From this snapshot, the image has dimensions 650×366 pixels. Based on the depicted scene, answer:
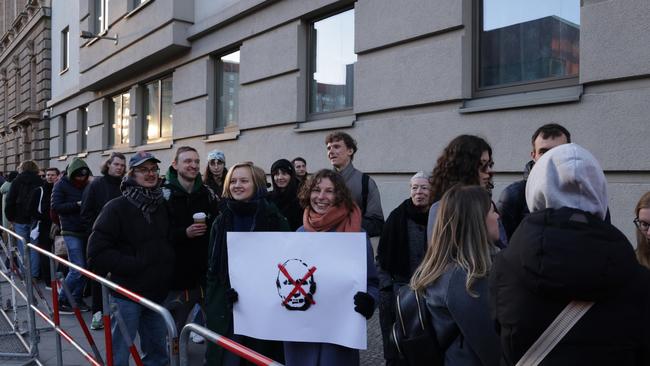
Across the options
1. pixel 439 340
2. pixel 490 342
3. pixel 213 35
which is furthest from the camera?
pixel 213 35

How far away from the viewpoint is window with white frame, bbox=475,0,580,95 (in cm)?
492

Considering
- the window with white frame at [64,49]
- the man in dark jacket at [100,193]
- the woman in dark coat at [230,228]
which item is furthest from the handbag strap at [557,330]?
the window with white frame at [64,49]

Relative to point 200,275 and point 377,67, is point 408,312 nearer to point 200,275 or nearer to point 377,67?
point 200,275

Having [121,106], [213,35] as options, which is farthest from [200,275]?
[121,106]

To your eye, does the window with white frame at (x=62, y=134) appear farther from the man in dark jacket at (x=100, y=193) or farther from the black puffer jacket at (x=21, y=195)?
the man in dark jacket at (x=100, y=193)

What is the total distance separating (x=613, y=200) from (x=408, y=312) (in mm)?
3061

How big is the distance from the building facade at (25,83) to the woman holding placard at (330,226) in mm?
20076

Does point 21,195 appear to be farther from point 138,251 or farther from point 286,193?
point 138,251

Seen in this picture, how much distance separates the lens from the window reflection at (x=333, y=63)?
23.7 feet

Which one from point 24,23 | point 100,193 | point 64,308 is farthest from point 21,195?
point 24,23

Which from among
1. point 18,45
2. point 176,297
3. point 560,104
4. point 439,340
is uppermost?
point 18,45

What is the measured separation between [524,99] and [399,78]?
1616 millimetres

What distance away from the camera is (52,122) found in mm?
19688

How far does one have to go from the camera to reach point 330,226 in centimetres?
305
